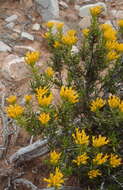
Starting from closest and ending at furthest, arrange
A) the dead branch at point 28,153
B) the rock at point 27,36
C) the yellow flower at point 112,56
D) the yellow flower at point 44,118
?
the yellow flower at point 44,118, the yellow flower at point 112,56, the dead branch at point 28,153, the rock at point 27,36

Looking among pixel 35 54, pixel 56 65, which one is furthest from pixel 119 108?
pixel 56 65

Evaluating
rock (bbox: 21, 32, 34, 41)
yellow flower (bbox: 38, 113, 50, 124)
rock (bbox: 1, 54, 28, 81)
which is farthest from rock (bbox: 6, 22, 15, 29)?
yellow flower (bbox: 38, 113, 50, 124)

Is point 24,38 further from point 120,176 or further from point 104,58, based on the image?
point 120,176

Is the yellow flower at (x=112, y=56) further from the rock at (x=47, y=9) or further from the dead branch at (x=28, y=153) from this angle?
the rock at (x=47, y=9)

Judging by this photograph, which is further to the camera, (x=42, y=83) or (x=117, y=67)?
(x=117, y=67)

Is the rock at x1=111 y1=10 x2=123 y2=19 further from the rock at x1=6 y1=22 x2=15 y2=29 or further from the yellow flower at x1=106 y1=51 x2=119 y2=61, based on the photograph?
the yellow flower at x1=106 y1=51 x2=119 y2=61

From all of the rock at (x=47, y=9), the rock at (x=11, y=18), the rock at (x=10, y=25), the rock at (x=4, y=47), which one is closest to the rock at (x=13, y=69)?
the rock at (x=4, y=47)
